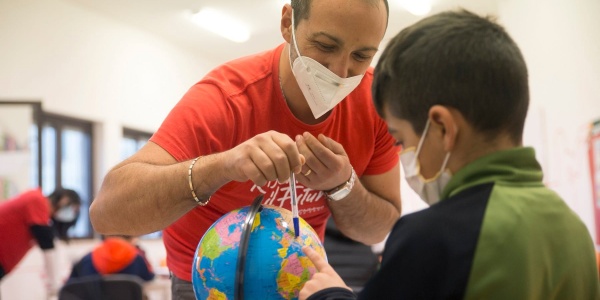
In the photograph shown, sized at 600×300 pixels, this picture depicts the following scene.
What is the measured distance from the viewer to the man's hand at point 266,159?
145 cm

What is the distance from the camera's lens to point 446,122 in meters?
1.19

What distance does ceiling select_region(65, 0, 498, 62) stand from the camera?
7.74 m

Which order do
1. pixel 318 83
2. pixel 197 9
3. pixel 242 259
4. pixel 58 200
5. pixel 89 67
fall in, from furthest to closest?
1. pixel 197 9
2. pixel 89 67
3. pixel 58 200
4. pixel 318 83
5. pixel 242 259

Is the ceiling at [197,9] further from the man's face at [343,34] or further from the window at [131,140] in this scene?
the man's face at [343,34]

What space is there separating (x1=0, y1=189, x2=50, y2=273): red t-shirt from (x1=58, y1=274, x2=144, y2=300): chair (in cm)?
124

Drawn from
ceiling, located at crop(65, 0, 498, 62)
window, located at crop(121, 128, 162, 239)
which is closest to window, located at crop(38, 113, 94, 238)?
window, located at crop(121, 128, 162, 239)

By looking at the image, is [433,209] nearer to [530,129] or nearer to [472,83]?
[472,83]

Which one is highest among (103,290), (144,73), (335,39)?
(144,73)

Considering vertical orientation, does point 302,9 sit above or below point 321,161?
above

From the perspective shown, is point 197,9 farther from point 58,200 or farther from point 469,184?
point 469,184

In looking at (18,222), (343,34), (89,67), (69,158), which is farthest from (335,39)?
(69,158)

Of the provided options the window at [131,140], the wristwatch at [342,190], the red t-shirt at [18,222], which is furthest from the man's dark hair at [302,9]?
the window at [131,140]

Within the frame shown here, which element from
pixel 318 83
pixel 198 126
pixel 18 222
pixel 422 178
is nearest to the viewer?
pixel 422 178

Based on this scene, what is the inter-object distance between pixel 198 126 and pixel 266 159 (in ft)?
1.28
